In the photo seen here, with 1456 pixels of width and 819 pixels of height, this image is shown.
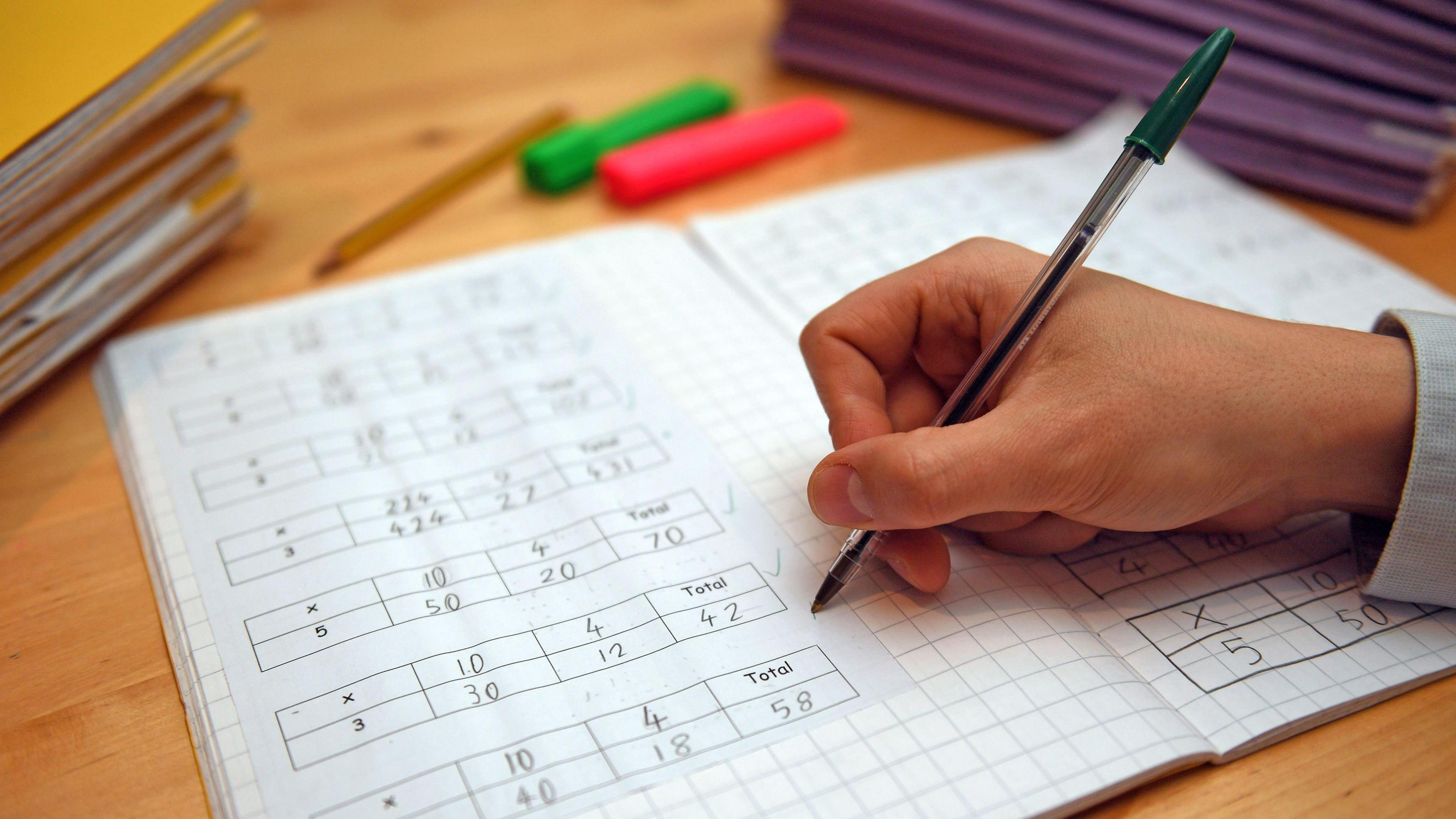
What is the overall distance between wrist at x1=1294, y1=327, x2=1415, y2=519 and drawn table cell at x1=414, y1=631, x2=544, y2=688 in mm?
439

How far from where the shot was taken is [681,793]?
458 millimetres

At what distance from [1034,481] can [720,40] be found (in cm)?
90

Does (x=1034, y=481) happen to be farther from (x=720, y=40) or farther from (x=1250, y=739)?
(x=720, y=40)

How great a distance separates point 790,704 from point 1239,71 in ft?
2.75

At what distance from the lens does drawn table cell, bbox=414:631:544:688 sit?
508 mm

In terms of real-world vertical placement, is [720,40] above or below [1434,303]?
above

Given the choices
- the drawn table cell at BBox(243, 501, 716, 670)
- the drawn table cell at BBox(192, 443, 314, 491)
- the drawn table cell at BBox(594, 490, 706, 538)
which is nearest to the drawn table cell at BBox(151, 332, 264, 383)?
the drawn table cell at BBox(192, 443, 314, 491)

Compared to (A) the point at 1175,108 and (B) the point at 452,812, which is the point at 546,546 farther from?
(A) the point at 1175,108

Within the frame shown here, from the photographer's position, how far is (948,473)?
0.48 metres

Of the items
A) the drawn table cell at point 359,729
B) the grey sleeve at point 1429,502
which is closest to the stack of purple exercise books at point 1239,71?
the grey sleeve at point 1429,502

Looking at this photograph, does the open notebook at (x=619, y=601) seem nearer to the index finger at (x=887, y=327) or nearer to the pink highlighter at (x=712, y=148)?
the index finger at (x=887, y=327)

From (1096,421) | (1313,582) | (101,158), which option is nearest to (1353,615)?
(1313,582)

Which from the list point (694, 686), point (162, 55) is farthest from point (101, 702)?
point (162, 55)

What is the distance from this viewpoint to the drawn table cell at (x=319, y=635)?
52 cm
